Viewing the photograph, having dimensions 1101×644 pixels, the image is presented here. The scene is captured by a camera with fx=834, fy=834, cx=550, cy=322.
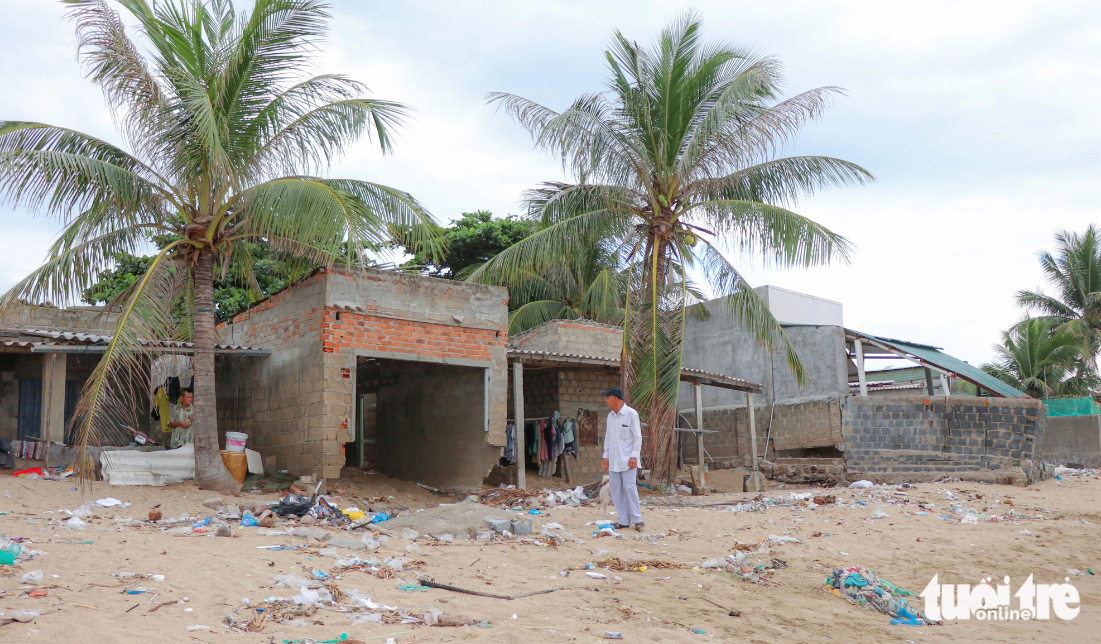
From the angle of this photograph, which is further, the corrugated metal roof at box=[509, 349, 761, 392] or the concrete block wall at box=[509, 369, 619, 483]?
the concrete block wall at box=[509, 369, 619, 483]

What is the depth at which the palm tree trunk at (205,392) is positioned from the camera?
999 centimetres

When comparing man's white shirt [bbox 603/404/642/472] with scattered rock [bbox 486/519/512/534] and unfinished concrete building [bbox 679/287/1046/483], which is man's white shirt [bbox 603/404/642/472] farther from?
unfinished concrete building [bbox 679/287/1046/483]

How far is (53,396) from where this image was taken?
34.2 feet

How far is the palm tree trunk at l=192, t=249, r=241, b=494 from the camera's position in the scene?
9992mm

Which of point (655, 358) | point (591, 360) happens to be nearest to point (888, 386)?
point (591, 360)

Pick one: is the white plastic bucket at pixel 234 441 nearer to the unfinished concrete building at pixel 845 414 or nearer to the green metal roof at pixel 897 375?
the unfinished concrete building at pixel 845 414

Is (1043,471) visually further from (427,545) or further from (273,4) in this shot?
(273,4)

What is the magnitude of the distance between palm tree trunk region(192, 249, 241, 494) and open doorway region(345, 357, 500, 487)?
3676 millimetres

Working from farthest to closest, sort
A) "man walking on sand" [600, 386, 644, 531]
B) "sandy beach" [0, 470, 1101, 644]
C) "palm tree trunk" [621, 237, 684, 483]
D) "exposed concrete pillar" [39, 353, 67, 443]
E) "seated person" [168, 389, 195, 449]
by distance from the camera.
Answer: "palm tree trunk" [621, 237, 684, 483] < "seated person" [168, 389, 195, 449] < "exposed concrete pillar" [39, 353, 67, 443] < "man walking on sand" [600, 386, 644, 531] < "sandy beach" [0, 470, 1101, 644]

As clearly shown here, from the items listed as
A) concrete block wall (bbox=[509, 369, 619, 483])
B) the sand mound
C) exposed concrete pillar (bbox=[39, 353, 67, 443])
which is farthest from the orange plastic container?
concrete block wall (bbox=[509, 369, 619, 483])

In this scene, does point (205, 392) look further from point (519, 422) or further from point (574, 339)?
point (574, 339)

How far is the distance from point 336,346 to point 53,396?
137 inches

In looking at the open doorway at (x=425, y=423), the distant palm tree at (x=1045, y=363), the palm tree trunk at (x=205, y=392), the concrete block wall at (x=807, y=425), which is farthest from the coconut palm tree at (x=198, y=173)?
the distant palm tree at (x=1045, y=363)

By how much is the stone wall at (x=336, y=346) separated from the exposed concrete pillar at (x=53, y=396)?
2597mm
